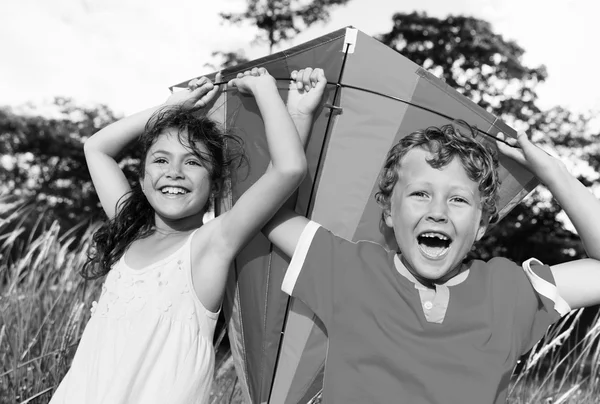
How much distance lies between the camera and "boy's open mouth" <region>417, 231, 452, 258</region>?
1.92 meters

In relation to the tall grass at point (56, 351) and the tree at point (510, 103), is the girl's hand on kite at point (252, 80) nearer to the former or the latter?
the tall grass at point (56, 351)

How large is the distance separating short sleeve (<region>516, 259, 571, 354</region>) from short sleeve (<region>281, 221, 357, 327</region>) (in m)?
0.57

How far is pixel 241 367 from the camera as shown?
97.7 inches

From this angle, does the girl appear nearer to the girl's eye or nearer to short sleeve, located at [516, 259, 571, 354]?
the girl's eye

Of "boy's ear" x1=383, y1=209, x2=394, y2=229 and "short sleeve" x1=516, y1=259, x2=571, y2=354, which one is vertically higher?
"boy's ear" x1=383, y1=209, x2=394, y2=229

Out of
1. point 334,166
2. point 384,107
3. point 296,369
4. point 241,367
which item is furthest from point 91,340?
point 384,107

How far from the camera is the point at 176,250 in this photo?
226cm

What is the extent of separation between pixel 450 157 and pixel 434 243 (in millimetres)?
288

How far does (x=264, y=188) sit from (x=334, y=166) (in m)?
0.40

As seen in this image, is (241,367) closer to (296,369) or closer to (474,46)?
(296,369)

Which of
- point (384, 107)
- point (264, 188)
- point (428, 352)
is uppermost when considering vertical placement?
point (384, 107)

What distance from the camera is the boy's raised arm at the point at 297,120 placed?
215 cm

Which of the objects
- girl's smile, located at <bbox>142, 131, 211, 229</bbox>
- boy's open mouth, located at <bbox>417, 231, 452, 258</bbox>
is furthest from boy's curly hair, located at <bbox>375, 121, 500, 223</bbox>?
girl's smile, located at <bbox>142, 131, 211, 229</bbox>

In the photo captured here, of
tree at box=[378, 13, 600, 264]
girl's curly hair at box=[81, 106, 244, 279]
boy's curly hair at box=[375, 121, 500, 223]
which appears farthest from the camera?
tree at box=[378, 13, 600, 264]
